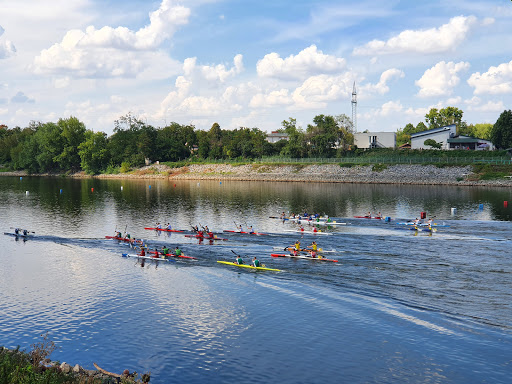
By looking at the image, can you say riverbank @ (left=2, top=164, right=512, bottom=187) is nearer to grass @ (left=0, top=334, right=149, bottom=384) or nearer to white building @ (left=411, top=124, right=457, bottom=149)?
white building @ (left=411, top=124, right=457, bottom=149)

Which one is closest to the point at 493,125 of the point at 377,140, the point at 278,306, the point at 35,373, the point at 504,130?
the point at 504,130

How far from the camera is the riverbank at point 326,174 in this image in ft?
431

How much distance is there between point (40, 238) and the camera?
62094mm

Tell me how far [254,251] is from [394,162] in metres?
106

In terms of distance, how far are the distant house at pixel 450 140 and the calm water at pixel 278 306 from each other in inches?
3703

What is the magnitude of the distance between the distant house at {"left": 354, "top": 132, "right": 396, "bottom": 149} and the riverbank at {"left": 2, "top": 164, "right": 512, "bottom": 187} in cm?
2626

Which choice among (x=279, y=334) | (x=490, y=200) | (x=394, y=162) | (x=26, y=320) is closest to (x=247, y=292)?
(x=279, y=334)

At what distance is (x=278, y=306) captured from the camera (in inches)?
1414

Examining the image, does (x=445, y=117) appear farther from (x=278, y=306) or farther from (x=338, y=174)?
(x=278, y=306)

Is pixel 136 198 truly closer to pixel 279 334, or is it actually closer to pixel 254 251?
pixel 254 251

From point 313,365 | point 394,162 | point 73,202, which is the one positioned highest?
point 394,162

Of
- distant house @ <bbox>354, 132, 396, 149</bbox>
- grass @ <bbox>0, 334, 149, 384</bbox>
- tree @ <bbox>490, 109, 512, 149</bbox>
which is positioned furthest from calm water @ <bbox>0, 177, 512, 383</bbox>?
distant house @ <bbox>354, 132, 396, 149</bbox>

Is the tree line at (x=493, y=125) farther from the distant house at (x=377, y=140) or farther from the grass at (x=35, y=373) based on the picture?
the grass at (x=35, y=373)

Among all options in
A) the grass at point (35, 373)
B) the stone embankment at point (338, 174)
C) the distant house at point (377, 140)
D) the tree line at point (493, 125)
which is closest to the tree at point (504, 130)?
the tree line at point (493, 125)
